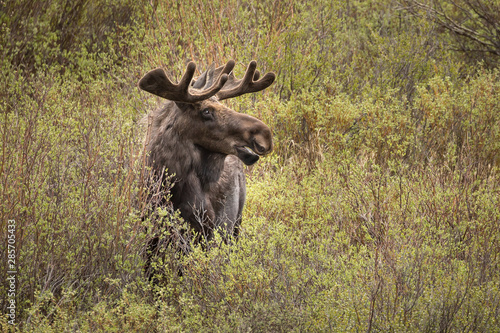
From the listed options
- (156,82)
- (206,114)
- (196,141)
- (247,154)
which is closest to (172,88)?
(156,82)

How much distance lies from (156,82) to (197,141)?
0.55 m

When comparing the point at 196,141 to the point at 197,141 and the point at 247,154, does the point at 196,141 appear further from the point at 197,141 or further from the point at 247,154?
the point at 247,154

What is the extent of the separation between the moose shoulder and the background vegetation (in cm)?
26

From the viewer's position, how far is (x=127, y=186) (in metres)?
4.29

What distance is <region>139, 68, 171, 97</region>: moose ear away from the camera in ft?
15.2

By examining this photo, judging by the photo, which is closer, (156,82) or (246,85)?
(156,82)

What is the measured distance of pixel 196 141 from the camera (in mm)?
4887

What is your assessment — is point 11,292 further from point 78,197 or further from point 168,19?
point 168,19

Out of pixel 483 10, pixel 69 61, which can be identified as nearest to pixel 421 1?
pixel 483 10

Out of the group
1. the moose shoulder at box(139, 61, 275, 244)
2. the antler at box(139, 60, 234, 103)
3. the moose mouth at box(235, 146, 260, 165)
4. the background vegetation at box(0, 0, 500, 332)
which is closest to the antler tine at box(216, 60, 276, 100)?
the moose shoulder at box(139, 61, 275, 244)

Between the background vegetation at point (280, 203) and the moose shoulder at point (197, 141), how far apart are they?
10.4 inches

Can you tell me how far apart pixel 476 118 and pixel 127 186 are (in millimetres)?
5133

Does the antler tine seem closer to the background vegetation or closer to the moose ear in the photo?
the moose ear

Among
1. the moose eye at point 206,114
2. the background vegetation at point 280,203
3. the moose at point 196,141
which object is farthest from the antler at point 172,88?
the background vegetation at point 280,203
